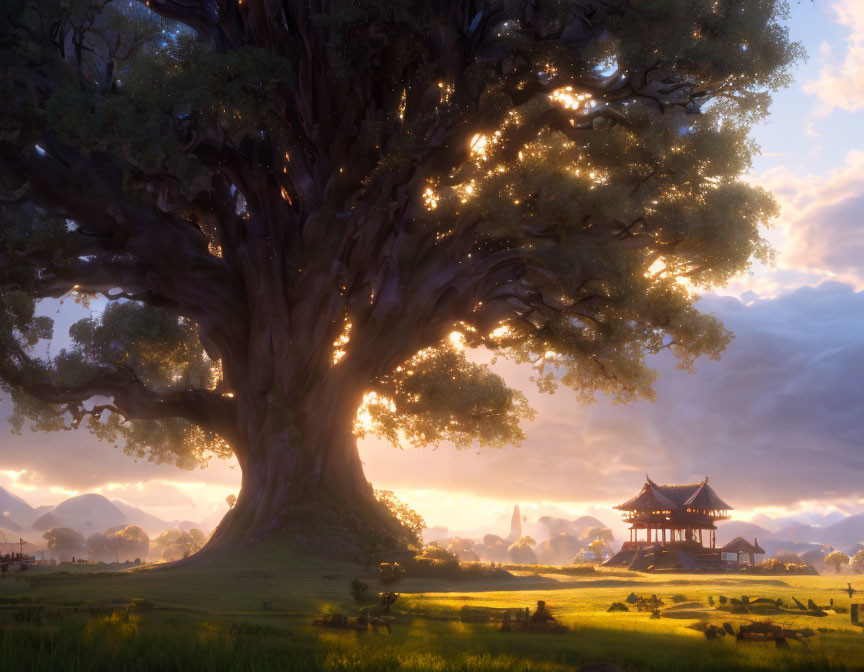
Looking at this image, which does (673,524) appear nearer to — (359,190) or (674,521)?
(674,521)

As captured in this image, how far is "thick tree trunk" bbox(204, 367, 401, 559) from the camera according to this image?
24.4 meters

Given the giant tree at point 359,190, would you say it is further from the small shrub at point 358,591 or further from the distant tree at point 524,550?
the distant tree at point 524,550

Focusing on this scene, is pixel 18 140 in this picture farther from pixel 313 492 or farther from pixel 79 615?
pixel 79 615

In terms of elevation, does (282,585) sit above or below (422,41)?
below

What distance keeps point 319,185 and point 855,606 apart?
20.0m

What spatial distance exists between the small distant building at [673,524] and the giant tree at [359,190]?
23.6m

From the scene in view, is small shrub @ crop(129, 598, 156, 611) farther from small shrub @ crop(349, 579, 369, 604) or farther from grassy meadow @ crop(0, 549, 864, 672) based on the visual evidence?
small shrub @ crop(349, 579, 369, 604)

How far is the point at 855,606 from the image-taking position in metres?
11.6

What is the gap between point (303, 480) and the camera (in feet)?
84.2

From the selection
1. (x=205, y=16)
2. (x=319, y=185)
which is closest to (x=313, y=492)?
(x=319, y=185)

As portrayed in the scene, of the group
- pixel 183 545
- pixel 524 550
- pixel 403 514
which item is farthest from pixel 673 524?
pixel 524 550

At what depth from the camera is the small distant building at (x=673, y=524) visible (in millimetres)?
47406

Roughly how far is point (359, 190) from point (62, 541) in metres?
116

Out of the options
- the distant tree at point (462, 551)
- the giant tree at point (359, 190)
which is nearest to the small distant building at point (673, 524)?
the distant tree at point (462, 551)
